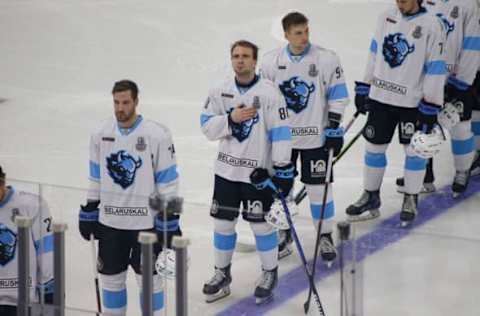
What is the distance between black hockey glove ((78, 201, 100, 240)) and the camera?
4598mm

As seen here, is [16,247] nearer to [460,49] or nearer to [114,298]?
[114,298]

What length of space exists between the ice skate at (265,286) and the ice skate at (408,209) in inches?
60.4

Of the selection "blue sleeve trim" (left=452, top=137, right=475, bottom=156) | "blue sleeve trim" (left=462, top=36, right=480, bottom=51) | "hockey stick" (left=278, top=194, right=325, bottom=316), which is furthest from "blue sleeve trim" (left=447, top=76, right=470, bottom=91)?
"hockey stick" (left=278, top=194, right=325, bottom=316)

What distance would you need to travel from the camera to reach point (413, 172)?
6336mm

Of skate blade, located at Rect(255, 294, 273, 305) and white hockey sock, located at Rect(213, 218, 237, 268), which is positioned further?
white hockey sock, located at Rect(213, 218, 237, 268)

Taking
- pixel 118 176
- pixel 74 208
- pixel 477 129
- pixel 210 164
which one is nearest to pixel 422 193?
pixel 477 129

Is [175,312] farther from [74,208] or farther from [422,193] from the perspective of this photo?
[422,193]

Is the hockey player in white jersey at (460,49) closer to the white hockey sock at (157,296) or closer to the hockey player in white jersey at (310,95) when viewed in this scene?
the hockey player in white jersey at (310,95)

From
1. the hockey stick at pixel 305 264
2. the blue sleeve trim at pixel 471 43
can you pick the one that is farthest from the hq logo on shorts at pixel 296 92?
the blue sleeve trim at pixel 471 43

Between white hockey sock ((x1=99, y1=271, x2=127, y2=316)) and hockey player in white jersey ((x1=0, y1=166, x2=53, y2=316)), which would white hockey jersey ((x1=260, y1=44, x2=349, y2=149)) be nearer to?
white hockey sock ((x1=99, y1=271, x2=127, y2=316))

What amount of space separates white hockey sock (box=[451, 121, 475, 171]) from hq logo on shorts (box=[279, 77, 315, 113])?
3.53 ft

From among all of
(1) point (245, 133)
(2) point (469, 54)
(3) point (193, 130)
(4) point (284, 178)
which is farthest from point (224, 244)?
(3) point (193, 130)

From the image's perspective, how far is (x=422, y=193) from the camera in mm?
6777

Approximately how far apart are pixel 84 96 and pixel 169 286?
13.4 feet
